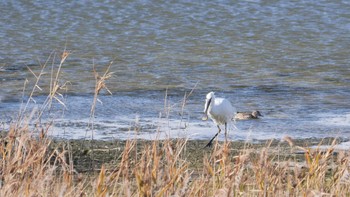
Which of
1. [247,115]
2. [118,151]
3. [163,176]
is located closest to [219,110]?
[247,115]

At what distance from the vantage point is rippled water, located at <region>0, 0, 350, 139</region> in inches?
422

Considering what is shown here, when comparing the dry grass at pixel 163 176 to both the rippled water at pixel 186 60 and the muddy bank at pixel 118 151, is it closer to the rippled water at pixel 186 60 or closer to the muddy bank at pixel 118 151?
the rippled water at pixel 186 60

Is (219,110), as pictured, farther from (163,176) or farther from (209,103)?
(163,176)

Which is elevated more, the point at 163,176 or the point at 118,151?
the point at 163,176

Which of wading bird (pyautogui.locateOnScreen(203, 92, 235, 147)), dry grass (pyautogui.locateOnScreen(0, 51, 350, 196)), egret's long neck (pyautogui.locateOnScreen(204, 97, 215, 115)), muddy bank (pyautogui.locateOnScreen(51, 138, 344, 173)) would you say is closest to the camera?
dry grass (pyautogui.locateOnScreen(0, 51, 350, 196))

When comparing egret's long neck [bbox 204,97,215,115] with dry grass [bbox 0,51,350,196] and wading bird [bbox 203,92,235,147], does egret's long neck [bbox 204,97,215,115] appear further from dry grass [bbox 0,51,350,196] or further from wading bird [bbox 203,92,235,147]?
dry grass [bbox 0,51,350,196]

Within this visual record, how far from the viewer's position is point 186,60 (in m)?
15.2

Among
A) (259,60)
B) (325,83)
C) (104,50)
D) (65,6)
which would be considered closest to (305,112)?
(325,83)

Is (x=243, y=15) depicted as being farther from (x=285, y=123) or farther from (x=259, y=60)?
(x=285, y=123)

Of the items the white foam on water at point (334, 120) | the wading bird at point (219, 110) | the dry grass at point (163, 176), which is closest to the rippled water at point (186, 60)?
the white foam on water at point (334, 120)

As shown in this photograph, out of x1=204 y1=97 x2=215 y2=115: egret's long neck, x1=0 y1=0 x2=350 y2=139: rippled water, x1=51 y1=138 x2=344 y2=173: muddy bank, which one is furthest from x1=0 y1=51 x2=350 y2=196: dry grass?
x1=204 y1=97 x2=215 y2=115: egret's long neck

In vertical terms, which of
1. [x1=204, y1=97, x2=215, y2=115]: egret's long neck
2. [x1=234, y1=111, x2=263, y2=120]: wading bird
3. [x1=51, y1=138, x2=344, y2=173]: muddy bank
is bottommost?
[x1=234, y1=111, x2=263, y2=120]: wading bird

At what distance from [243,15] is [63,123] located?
9.68m

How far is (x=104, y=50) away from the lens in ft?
53.4
